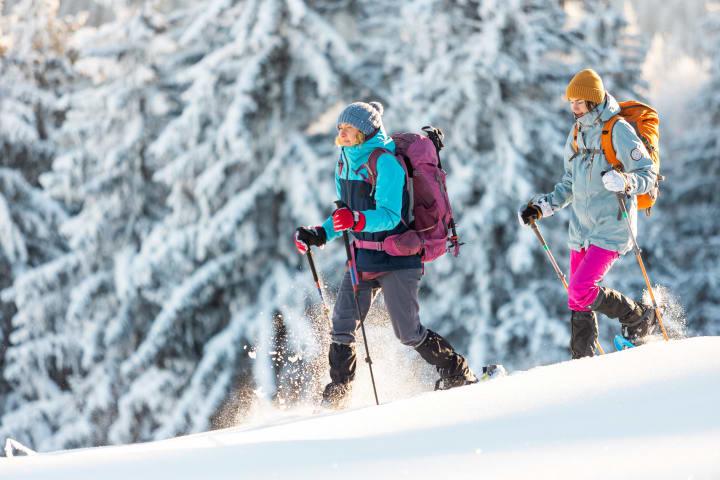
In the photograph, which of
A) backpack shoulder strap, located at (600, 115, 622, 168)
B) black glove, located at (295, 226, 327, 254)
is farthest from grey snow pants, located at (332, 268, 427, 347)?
backpack shoulder strap, located at (600, 115, 622, 168)

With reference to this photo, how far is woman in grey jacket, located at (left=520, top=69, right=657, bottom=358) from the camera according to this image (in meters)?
5.48

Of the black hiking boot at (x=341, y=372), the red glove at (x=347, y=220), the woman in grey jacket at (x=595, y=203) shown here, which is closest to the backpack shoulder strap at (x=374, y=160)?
the red glove at (x=347, y=220)

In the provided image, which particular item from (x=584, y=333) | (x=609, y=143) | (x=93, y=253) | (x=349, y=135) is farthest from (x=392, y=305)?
(x=93, y=253)

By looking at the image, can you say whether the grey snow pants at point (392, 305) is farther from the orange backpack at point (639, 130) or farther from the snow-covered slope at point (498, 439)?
the orange backpack at point (639, 130)

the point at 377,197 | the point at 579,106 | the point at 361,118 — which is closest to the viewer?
the point at 377,197

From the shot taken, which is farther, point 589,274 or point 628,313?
point 628,313

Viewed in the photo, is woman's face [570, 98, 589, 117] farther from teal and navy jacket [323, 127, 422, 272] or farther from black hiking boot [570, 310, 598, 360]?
black hiking boot [570, 310, 598, 360]

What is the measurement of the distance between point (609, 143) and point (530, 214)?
2.76 feet

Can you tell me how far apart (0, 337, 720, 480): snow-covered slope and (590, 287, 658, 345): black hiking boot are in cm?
136

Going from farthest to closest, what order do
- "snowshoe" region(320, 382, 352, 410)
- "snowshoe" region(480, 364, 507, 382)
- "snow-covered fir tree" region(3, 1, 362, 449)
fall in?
"snow-covered fir tree" region(3, 1, 362, 449) < "snowshoe" region(480, 364, 507, 382) < "snowshoe" region(320, 382, 352, 410)

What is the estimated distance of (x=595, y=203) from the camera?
5.82m

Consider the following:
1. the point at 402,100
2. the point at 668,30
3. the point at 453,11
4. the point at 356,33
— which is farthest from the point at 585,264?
the point at 668,30

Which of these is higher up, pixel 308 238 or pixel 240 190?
pixel 308 238

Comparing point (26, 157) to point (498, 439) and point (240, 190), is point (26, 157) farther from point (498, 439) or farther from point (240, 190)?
point (498, 439)
